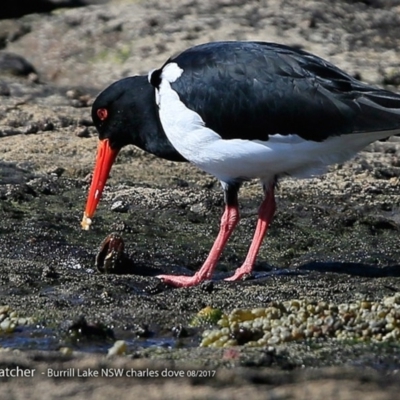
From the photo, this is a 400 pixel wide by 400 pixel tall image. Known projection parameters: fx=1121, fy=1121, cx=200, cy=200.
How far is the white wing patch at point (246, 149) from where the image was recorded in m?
6.85

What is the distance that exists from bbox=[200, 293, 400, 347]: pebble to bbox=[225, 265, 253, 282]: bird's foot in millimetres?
1371

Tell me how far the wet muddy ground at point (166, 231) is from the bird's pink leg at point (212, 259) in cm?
9

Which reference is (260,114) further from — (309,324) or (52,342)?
(52,342)

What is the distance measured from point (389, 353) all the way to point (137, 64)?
26.6 ft

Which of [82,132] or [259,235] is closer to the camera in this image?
[259,235]

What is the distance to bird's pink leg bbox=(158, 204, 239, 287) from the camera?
265 inches

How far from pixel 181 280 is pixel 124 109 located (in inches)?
54.4

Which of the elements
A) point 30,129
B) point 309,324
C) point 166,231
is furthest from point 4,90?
point 309,324

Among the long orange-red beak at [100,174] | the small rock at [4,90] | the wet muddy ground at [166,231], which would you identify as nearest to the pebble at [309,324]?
the wet muddy ground at [166,231]

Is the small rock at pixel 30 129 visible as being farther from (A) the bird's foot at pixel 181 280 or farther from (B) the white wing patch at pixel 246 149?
(A) the bird's foot at pixel 181 280

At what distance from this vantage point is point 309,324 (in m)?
5.16

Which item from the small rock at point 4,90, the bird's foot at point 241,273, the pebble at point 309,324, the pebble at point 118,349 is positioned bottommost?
the small rock at point 4,90

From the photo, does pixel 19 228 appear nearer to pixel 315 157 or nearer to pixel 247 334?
pixel 315 157

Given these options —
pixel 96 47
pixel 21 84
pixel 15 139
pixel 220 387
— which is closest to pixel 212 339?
pixel 220 387
